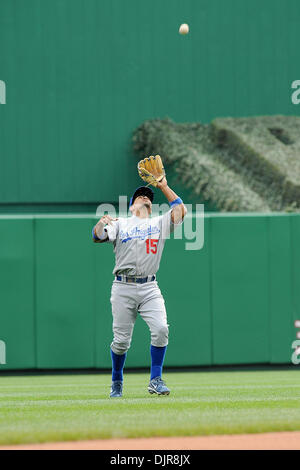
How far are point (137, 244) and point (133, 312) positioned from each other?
1.87 ft

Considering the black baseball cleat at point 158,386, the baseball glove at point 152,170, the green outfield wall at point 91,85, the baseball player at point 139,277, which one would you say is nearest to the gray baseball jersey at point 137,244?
the baseball player at point 139,277

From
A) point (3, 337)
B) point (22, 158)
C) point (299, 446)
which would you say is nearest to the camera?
point (299, 446)

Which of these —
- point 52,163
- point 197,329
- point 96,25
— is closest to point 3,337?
point 197,329

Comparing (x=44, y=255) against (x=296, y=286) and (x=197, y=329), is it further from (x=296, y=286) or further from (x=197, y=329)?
(x=296, y=286)

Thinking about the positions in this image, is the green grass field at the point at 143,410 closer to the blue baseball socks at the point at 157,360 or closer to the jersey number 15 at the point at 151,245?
the blue baseball socks at the point at 157,360

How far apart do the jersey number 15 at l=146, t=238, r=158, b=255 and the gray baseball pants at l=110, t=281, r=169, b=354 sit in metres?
0.29

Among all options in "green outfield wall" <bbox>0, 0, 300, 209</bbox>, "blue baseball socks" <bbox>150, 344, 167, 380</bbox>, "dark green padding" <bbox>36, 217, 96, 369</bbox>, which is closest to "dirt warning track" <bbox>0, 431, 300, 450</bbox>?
"blue baseball socks" <bbox>150, 344, 167, 380</bbox>

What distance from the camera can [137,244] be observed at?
7367 millimetres

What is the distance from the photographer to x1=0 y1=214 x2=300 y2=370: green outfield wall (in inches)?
457

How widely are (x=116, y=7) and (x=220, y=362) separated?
852 centimetres

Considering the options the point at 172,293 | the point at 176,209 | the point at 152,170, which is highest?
the point at 152,170

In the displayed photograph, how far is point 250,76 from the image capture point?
18016 millimetres

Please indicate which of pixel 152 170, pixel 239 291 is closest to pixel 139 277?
pixel 152 170

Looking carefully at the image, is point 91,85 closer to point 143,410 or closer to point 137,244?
Answer: point 137,244
